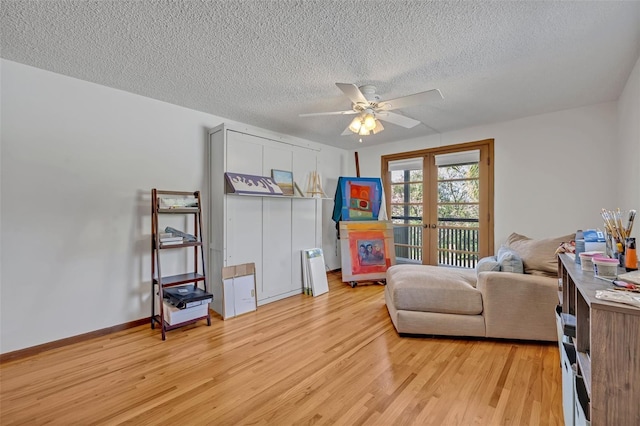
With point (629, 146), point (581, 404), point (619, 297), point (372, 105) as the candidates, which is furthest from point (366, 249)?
point (619, 297)

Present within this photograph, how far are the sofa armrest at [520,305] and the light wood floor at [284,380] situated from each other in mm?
133

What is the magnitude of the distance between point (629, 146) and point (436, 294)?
2.17 metres

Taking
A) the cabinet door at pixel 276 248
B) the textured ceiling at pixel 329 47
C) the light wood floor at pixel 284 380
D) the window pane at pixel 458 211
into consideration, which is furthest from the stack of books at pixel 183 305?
the window pane at pixel 458 211

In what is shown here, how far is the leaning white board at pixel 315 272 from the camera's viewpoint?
3977mm

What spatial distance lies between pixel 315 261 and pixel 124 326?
233 centimetres

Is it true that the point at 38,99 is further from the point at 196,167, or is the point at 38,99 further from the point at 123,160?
the point at 196,167

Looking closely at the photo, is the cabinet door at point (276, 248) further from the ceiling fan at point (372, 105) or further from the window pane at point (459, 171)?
the window pane at point (459, 171)

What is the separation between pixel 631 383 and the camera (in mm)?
882

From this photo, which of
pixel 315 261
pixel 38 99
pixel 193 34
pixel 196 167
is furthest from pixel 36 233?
pixel 315 261

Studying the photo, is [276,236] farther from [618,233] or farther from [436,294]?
[618,233]

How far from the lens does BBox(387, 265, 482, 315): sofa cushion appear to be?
2570mm

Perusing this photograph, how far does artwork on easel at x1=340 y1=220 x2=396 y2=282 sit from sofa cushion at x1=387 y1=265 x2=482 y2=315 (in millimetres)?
1592

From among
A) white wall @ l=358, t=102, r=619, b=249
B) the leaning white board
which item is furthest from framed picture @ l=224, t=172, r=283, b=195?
white wall @ l=358, t=102, r=619, b=249

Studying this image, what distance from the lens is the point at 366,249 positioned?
452cm
